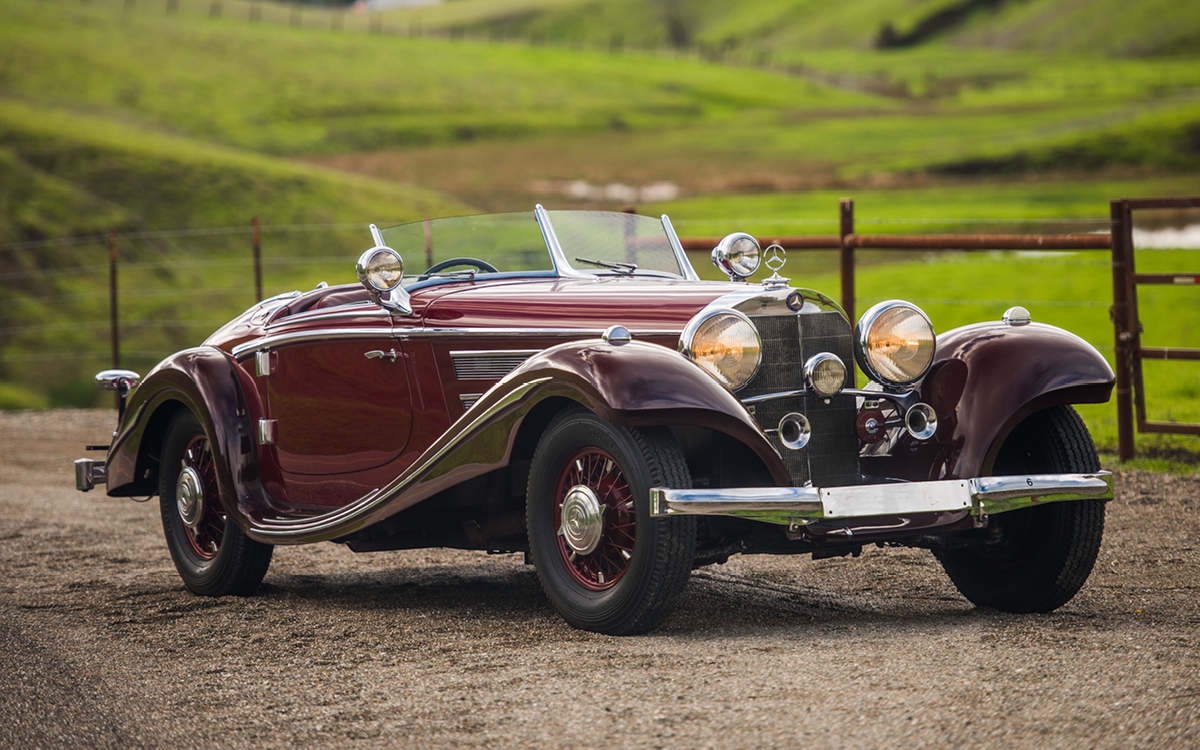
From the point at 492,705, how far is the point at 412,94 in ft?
173

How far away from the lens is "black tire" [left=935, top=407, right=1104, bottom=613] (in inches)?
191

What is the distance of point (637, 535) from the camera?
14.1 ft

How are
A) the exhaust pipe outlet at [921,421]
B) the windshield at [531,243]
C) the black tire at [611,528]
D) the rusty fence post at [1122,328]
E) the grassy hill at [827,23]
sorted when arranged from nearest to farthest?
1. the black tire at [611,528]
2. the exhaust pipe outlet at [921,421]
3. the windshield at [531,243]
4. the rusty fence post at [1122,328]
5. the grassy hill at [827,23]

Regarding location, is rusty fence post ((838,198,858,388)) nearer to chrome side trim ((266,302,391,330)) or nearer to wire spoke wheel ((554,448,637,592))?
chrome side trim ((266,302,391,330))

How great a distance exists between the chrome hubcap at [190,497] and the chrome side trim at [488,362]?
1632 mm

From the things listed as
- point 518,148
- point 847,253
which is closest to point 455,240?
point 847,253

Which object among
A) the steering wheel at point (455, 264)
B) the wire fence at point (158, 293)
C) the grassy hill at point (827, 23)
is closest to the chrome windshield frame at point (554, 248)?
the steering wheel at point (455, 264)

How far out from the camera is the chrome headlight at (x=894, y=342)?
4.93 m

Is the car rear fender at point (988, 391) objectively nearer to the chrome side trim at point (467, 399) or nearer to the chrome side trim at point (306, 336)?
the chrome side trim at point (467, 399)

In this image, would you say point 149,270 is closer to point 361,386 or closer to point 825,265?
point 825,265

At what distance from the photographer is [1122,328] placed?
8758mm

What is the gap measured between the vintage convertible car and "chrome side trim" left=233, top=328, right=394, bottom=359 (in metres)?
0.02

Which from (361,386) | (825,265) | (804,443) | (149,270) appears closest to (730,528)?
(804,443)

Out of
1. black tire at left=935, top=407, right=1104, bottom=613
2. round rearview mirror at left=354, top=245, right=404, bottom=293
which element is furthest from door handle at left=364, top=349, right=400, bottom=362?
black tire at left=935, top=407, right=1104, bottom=613
